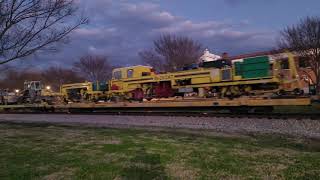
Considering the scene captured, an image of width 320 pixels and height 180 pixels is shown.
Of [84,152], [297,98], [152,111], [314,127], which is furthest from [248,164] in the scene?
[152,111]

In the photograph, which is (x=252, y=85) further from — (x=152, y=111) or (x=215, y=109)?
(x=152, y=111)

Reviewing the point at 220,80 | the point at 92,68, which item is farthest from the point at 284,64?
the point at 92,68

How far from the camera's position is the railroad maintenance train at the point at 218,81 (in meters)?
18.9

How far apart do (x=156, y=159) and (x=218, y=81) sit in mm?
13398

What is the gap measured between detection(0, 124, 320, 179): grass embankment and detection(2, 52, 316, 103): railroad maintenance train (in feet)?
28.5

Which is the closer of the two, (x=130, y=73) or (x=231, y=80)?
(x=231, y=80)

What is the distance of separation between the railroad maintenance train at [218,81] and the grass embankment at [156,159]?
28.5 ft

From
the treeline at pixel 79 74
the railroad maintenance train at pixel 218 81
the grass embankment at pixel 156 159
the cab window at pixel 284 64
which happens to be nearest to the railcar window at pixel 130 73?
the railroad maintenance train at pixel 218 81

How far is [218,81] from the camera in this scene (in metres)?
20.4

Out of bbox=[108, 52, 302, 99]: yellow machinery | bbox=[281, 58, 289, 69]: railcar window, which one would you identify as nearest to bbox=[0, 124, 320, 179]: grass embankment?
bbox=[108, 52, 302, 99]: yellow machinery

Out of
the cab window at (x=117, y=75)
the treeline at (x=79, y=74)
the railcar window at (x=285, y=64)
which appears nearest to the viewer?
the railcar window at (x=285, y=64)

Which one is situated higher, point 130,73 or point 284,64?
point 130,73

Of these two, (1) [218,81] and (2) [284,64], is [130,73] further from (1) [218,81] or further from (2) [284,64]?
(2) [284,64]

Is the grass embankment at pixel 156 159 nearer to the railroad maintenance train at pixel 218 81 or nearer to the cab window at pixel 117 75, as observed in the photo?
the railroad maintenance train at pixel 218 81
